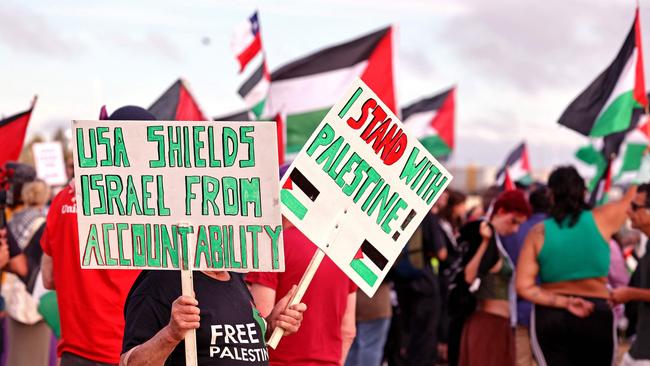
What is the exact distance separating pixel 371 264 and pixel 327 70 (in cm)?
697

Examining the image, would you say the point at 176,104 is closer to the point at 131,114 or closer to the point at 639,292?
the point at 639,292

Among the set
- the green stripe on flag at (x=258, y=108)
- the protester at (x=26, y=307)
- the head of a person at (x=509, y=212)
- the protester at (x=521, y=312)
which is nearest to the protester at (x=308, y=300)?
the head of a person at (x=509, y=212)

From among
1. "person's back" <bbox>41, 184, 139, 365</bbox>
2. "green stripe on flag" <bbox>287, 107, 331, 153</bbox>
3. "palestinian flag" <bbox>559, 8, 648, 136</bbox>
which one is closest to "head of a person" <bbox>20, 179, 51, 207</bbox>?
"person's back" <bbox>41, 184, 139, 365</bbox>

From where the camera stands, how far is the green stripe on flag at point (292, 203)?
392cm

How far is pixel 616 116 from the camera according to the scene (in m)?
8.55

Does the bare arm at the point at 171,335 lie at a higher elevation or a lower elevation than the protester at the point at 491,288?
lower

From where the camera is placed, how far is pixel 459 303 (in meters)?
7.86

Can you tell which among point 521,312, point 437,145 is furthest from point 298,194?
point 437,145

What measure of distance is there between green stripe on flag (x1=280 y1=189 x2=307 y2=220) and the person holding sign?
339 millimetres

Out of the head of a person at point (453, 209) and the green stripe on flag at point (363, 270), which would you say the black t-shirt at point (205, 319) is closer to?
the green stripe on flag at point (363, 270)

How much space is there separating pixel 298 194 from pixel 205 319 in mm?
614

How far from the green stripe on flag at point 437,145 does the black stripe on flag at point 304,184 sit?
1399cm

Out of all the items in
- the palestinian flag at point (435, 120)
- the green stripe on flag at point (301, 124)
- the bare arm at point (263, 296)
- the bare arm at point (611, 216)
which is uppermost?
the palestinian flag at point (435, 120)

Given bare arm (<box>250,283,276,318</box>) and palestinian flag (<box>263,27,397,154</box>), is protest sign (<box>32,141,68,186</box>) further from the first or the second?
bare arm (<box>250,283,276,318</box>)
